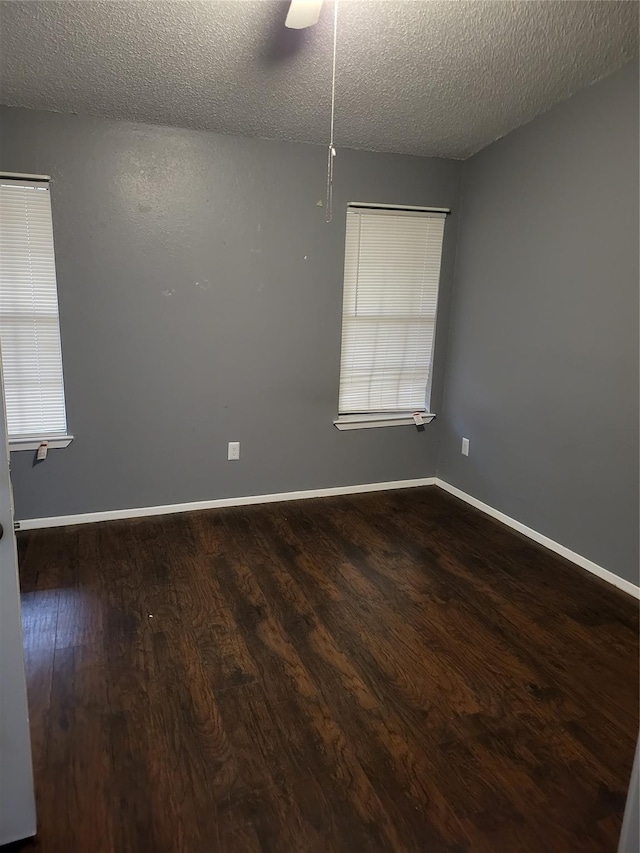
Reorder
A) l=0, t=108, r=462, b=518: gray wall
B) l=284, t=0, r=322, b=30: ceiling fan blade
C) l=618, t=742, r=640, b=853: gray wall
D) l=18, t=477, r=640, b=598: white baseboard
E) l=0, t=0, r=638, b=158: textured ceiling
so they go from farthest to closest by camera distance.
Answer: l=0, t=108, r=462, b=518: gray wall
l=18, t=477, r=640, b=598: white baseboard
l=0, t=0, r=638, b=158: textured ceiling
l=284, t=0, r=322, b=30: ceiling fan blade
l=618, t=742, r=640, b=853: gray wall

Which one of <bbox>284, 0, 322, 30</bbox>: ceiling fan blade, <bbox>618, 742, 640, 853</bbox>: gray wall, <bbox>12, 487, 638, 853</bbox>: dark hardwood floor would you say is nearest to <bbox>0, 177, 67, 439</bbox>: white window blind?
<bbox>12, 487, 638, 853</bbox>: dark hardwood floor

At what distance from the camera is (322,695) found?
1.86 m

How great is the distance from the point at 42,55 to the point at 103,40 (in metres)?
0.33

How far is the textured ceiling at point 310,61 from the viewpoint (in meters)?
1.93

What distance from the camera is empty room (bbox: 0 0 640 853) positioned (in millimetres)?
1527

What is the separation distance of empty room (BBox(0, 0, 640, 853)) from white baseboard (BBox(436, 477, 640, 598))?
19mm

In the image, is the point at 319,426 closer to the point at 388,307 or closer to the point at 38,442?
the point at 388,307

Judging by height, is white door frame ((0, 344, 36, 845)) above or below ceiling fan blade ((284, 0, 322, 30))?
below

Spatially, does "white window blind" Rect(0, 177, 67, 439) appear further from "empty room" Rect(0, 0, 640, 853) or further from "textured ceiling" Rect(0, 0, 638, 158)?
"textured ceiling" Rect(0, 0, 638, 158)

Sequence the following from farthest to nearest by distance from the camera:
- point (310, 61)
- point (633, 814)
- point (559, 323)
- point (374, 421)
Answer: point (374, 421) < point (559, 323) < point (310, 61) < point (633, 814)

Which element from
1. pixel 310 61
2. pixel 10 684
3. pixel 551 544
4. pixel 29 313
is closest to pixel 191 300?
pixel 29 313

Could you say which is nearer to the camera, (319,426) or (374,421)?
(319,426)

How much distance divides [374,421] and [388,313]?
78 centimetres

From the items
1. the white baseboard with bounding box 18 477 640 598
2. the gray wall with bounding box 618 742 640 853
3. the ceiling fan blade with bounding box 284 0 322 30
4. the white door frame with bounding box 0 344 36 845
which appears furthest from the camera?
the white baseboard with bounding box 18 477 640 598
